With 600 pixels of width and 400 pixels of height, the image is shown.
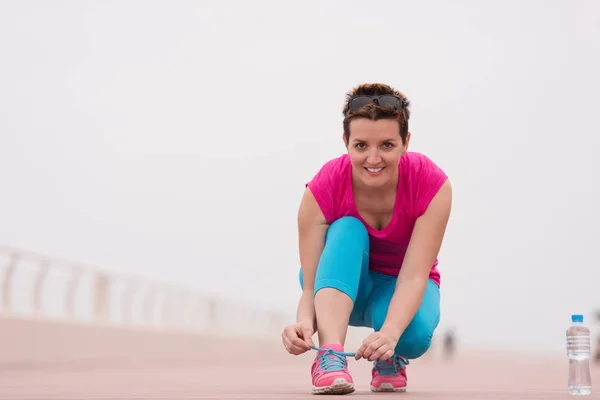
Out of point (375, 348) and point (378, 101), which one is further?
point (378, 101)

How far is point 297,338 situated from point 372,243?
0.87 meters

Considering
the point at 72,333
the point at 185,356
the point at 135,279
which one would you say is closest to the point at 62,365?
the point at 72,333

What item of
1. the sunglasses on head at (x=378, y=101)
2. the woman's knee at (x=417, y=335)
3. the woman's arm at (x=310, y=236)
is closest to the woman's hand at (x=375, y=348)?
the woman's knee at (x=417, y=335)

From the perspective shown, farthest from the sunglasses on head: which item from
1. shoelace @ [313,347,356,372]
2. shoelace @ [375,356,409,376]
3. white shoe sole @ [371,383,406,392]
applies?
white shoe sole @ [371,383,406,392]

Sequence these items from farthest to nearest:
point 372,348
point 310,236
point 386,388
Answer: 1. point 386,388
2. point 310,236
3. point 372,348

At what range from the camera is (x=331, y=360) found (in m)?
4.52

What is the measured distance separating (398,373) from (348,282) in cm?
84

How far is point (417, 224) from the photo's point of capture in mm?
4898

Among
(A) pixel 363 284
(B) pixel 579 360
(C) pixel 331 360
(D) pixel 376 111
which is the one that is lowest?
(C) pixel 331 360

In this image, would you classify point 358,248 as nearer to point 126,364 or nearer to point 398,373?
point 398,373

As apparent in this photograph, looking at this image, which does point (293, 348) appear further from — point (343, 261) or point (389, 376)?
point (389, 376)

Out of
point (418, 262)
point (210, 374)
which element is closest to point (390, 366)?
point (418, 262)

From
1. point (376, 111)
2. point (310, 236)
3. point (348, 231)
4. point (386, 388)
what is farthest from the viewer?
point (386, 388)

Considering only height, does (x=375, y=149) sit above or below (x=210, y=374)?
above
